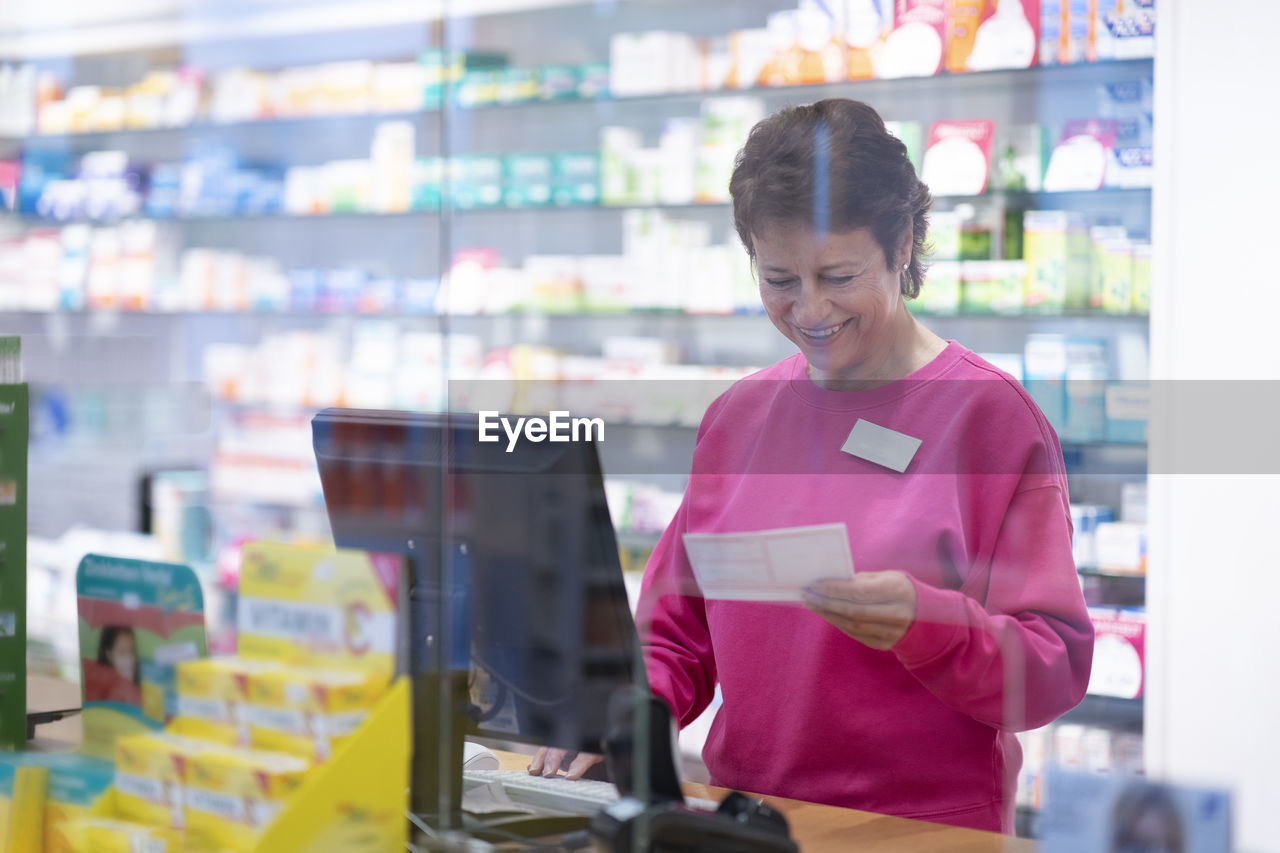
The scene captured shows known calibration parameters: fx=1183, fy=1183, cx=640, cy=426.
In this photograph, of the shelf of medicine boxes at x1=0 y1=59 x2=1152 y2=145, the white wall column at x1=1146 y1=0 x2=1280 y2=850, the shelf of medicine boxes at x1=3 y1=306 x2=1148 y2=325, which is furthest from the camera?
the shelf of medicine boxes at x1=3 y1=306 x2=1148 y2=325

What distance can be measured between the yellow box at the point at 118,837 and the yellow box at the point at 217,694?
96mm

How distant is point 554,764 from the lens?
1355 mm

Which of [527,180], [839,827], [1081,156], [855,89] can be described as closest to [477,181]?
[527,180]

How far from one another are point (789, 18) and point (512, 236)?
115cm

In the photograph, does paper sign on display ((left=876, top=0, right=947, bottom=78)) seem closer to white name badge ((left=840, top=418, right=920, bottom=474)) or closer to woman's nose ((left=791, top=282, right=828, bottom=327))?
woman's nose ((left=791, top=282, right=828, bottom=327))

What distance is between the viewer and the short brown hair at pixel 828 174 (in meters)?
1.59

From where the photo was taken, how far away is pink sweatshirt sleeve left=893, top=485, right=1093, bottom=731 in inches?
53.8

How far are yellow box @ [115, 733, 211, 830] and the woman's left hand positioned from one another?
0.64 meters

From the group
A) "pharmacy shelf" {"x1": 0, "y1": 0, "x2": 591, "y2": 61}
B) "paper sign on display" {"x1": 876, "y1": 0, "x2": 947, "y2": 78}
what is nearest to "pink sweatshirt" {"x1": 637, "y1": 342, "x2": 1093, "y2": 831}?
"paper sign on display" {"x1": 876, "y1": 0, "x2": 947, "y2": 78}

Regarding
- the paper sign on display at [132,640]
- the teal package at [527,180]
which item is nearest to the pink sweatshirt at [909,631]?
the paper sign on display at [132,640]

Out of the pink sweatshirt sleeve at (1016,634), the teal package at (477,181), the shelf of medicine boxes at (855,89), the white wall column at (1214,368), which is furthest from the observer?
the teal package at (477,181)

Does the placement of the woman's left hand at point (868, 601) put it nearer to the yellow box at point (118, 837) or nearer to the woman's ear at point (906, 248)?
the woman's ear at point (906, 248)

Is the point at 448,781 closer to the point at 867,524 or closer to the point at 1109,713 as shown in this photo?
the point at 867,524

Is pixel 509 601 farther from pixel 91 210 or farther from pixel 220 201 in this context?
pixel 91 210
